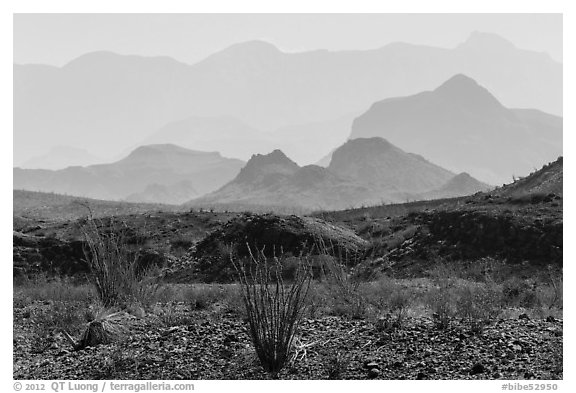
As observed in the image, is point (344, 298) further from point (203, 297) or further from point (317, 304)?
point (203, 297)

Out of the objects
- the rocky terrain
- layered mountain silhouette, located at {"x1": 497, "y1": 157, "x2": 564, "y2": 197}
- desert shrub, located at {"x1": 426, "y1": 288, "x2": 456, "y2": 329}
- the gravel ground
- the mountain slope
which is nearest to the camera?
the gravel ground

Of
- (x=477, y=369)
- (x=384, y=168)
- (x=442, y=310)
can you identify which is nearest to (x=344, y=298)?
(x=442, y=310)

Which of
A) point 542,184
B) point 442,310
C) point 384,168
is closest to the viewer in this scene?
point 442,310

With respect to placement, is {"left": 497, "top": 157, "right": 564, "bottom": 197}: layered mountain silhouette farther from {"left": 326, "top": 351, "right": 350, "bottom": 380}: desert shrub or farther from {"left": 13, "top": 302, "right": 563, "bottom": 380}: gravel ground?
{"left": 326, "top": 351, "right": 350, "bottom": 380}: desert shrub

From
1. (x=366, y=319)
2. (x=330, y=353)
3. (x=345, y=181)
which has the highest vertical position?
(x=345, y=181)

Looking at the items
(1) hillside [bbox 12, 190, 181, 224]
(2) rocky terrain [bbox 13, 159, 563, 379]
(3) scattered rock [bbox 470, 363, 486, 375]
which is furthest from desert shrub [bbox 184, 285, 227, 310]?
(1) hillside [bbox 12, 190, 181, 224]

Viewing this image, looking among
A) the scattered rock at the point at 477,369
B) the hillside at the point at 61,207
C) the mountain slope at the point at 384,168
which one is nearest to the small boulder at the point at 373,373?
the scattered rock at the point at 477,369

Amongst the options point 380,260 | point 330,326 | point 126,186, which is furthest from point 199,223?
point 126,186

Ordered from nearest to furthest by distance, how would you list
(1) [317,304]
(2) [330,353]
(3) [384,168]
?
(2) [330,353] < (1) [317,304] < (3) [384,168]

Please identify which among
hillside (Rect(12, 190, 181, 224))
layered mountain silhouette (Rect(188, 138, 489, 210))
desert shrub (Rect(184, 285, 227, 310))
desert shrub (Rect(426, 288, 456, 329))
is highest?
layered mountain silhouette (Rect(188, 138, 489, 210))

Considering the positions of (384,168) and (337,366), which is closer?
(337,366)
